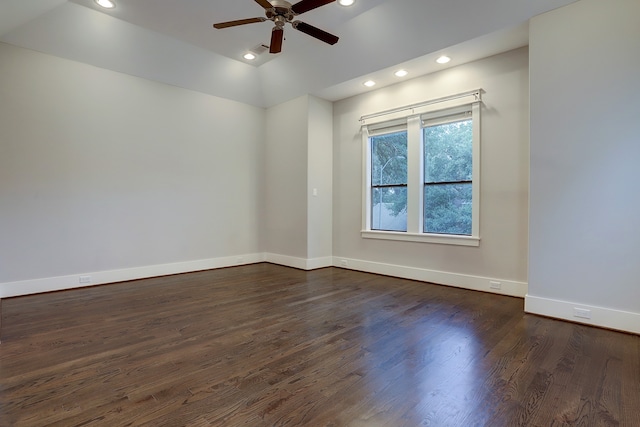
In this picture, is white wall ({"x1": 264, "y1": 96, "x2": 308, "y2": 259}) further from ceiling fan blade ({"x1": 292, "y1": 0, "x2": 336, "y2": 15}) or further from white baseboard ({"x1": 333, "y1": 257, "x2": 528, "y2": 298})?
ceiling fan blade ({"x1": 292, "y1": 0, "x2": 336, "y2": 15})

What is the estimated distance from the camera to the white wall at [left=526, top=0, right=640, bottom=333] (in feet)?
8.84

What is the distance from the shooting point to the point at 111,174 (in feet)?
14.5

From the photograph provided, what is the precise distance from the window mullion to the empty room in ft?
0.15

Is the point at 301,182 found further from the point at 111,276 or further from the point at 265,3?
the point at 111,276

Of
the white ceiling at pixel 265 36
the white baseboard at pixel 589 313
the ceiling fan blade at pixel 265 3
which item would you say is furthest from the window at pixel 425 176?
the ceiling fan blade at pixel 265 3

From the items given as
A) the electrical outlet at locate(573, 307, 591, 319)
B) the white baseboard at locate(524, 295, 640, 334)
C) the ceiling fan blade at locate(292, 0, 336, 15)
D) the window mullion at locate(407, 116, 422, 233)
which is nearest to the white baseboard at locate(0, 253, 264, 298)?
the window mullion at locate(407, 116, 422, 233)

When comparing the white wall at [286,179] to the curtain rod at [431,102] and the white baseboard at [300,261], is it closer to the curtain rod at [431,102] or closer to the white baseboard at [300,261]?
the white baseboard at [300,261]

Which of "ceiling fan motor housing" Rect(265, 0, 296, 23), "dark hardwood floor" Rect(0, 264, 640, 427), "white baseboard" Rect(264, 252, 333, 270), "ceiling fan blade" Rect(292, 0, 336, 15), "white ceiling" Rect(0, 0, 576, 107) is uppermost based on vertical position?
"white ceiling" Rect(0, 0, 576, 107)

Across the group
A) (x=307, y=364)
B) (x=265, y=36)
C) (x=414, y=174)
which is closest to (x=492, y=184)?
(x=414, y=174)

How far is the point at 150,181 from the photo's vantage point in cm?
479

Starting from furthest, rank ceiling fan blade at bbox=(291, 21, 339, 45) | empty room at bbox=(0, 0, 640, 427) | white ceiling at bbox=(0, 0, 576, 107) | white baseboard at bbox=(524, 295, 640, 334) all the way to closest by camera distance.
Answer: white ceiling at bbox=(0, 0, 576, 107)
ceiling fan blade at bbox=(291, 21, 339, 45)
white baseboard at bbox=(524, 295, 640, 334)
empty room at bbox=(0, 0, 640, 427)

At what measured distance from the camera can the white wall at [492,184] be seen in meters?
3.69

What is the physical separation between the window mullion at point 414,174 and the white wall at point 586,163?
159 centimetres

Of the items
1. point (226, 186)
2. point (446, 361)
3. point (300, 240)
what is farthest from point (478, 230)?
point (226, 186)
